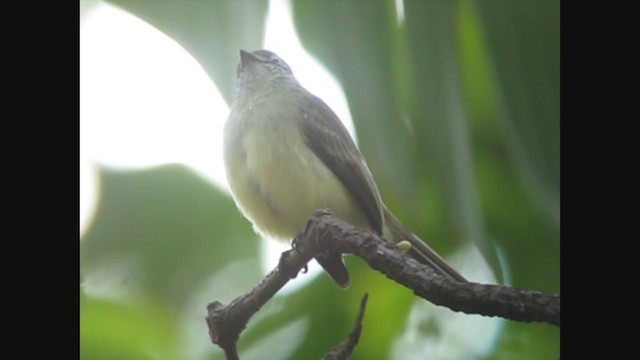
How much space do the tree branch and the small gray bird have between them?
4.0 inches

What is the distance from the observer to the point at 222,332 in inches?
50.1

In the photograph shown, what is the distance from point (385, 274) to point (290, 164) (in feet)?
1.23

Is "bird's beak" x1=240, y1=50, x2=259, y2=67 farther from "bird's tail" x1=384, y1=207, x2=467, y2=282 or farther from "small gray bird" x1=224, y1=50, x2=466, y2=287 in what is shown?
"bird's tail" x1=384, y1=207, x2=467, y2=282

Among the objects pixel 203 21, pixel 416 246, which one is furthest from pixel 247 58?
pixel 416 246

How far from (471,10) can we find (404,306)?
46 cm

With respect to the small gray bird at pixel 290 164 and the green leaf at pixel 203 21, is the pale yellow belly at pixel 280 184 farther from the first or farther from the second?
the green leaf at pixel 203 21

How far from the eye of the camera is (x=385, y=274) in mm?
1102

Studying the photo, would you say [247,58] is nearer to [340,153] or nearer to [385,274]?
[340,153]

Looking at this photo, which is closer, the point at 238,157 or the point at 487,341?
the point at 487,341

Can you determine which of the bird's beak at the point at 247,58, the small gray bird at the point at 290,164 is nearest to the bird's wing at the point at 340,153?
the small gray bird at the point at 290,164

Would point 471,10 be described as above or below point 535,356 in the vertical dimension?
above

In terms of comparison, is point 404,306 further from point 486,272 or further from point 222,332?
point 222,332

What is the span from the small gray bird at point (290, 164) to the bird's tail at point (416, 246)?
26 mm
